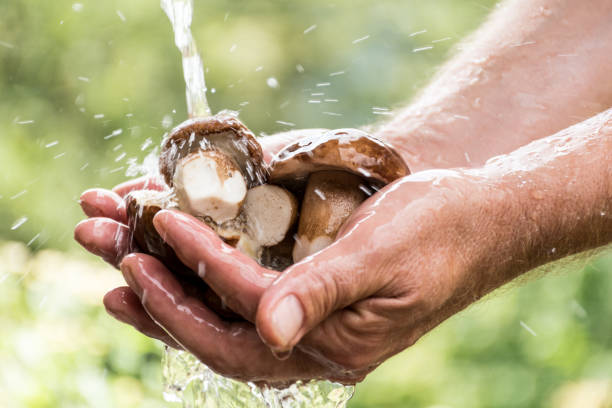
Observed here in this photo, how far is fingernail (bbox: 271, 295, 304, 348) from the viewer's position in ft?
3.08

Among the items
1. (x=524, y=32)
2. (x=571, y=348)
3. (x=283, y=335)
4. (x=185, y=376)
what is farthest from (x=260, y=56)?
(x=283, y=335)

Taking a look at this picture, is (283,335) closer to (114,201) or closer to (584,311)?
(114,201)

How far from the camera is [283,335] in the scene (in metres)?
0.94

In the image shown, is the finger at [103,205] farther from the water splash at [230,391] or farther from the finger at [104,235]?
the water splash at [230,391]

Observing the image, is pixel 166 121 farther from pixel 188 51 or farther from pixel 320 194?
pixel 320 194

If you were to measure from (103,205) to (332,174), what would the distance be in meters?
0.55

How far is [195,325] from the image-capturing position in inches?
44.1

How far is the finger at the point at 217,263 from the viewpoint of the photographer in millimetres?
1021

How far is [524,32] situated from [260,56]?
5.55ft

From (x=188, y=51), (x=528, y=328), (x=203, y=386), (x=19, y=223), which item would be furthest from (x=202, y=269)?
(x=19, y=223)

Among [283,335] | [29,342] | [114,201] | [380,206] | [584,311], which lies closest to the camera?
[283,335]

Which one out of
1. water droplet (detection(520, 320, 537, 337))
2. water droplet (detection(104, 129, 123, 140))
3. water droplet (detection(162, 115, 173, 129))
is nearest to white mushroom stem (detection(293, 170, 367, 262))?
water droplet (detection(520, 320, 537, 337))

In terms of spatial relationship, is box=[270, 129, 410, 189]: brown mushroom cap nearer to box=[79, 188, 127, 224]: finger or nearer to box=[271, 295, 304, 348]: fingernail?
box=[271, 295, 304, 348]: fingernail

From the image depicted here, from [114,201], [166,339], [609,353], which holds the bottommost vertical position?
[609,353]
